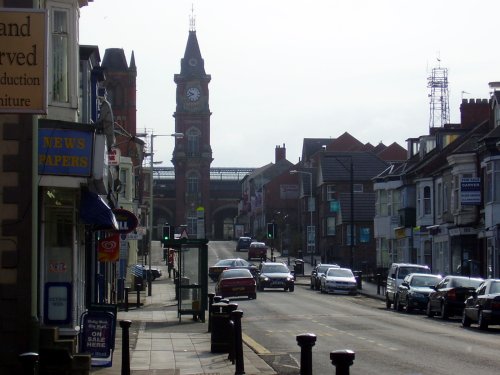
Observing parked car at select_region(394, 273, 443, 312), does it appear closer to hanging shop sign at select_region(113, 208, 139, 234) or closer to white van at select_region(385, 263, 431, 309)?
white van at select_region(385, 263, 431, 309)

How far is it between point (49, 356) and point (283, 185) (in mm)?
132156

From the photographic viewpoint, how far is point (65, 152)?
19156 mm

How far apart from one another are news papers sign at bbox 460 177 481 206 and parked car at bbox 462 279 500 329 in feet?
66.7

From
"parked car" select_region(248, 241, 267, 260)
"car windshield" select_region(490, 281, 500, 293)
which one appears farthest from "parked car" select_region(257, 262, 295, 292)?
"parked car" select_region(248, 241, 267, 260)

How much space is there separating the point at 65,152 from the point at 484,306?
57.3 feet

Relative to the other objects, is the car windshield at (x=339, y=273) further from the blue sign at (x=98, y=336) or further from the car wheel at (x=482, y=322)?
the blue sign at (x=98, y=336)

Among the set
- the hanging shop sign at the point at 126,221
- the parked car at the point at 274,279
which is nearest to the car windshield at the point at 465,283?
the hanging shop sign at the point at 126,221

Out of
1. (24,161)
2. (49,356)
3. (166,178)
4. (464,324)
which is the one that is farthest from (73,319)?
(166,178)

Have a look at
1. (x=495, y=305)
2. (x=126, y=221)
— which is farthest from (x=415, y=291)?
(x=126, y=221)

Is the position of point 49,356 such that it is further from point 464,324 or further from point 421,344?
point 464,324

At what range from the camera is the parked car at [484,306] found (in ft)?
106

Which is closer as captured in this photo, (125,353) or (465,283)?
(125,353)

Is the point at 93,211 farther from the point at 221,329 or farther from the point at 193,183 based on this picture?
the point at 193,183

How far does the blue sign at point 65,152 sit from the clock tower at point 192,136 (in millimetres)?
134335
